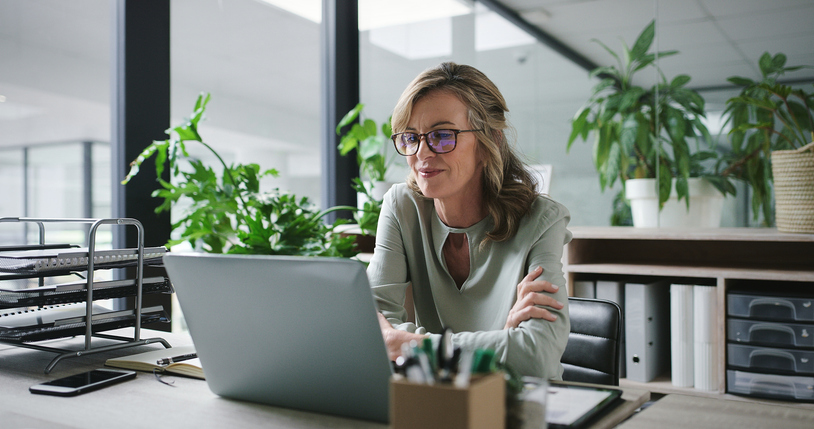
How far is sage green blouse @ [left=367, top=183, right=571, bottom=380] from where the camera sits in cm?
136

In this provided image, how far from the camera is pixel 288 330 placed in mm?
816

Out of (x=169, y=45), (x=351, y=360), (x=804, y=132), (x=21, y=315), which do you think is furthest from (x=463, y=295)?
(x=804, y=132)

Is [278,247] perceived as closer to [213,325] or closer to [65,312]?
[65,312]

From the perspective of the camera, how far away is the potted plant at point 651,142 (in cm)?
273

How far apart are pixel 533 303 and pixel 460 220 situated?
395mm

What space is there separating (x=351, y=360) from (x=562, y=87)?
103 inches

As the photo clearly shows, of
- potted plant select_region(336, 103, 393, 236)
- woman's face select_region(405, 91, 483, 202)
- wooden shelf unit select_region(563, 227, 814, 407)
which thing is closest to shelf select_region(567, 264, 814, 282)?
wooden shelf unit select_region(563, 227, 814, 407)

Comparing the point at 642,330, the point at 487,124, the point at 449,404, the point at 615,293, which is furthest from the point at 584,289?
the point at 449,404

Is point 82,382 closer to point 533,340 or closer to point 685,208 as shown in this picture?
point 533,340

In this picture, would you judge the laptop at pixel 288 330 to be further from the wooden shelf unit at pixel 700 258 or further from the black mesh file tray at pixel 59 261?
the wooden shelf unit at pixel 700 258

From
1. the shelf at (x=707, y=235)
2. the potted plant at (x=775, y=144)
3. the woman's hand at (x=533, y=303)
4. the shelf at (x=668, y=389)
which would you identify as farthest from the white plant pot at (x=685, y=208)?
the woman's hand at (x=533, y=303)

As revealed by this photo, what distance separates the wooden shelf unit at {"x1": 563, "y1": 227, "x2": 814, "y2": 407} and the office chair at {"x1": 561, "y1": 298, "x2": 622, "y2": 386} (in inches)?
36.4

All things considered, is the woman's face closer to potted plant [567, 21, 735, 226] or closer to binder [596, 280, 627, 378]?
binder [596, 280, 627, 378]

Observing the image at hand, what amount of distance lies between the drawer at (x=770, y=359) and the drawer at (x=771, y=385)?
24 millimetres
